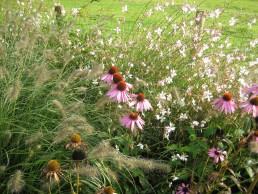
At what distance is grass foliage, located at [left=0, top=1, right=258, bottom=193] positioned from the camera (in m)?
2.00

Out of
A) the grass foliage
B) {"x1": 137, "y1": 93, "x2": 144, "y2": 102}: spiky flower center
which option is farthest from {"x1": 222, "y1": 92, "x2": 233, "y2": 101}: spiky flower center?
{"x1": 137, "y1": 93, "x2": 144, "y2": 102}: spiky flower center

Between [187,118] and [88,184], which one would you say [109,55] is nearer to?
[187,118]

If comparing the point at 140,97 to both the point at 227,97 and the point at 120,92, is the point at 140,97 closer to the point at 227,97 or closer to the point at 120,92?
the point at 120,92

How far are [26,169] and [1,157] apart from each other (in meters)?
0.20

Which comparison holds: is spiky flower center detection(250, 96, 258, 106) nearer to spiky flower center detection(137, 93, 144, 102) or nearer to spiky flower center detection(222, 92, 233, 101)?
spiky flower center detection(222, 92, 233, 101)

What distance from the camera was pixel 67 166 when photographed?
219 cm

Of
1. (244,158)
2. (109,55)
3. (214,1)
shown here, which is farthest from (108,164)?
(214,1)

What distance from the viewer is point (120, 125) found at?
2697 mm

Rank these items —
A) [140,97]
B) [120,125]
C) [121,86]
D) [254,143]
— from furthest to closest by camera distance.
A: [120,125] → [140,97] → [121,86] → [254,143]

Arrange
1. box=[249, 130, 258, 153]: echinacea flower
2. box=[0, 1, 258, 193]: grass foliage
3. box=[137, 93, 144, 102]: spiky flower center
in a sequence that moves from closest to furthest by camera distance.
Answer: box=[249, 130, 258, 153]: echinacea flower → box=[0, 1, 258, 193]: grass foliage → box=[137, 93, 144, 102]: spiky flower center

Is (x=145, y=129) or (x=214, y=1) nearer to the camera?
A: (x=145, y=129)

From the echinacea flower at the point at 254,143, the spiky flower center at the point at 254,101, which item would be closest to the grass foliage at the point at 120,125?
the echinacea flower at the point at 254,143


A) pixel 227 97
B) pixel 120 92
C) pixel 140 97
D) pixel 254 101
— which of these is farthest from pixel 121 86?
pixel 254 101

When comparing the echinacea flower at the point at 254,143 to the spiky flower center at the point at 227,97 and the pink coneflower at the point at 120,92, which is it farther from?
the pink coneflower at the point at 120,92
